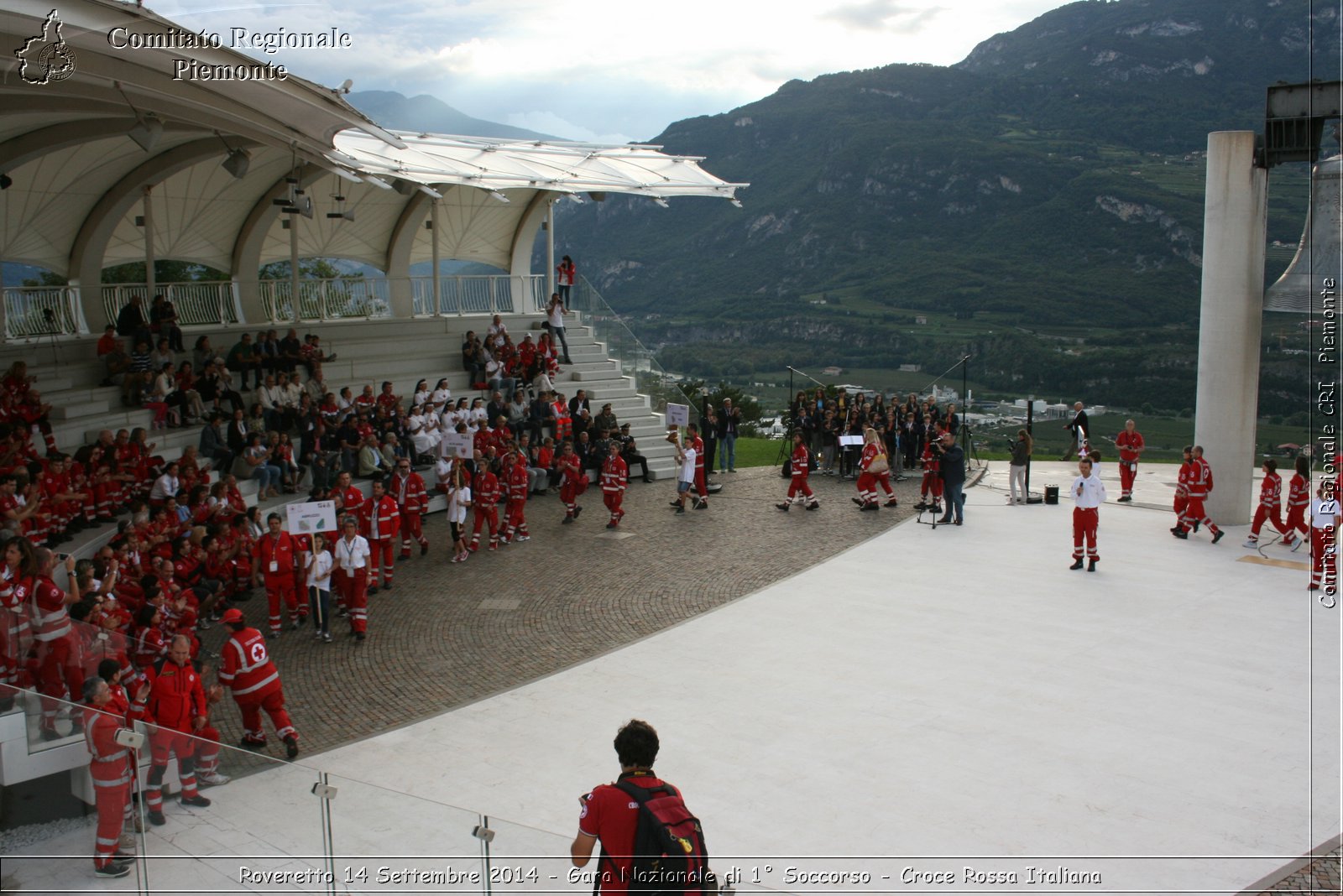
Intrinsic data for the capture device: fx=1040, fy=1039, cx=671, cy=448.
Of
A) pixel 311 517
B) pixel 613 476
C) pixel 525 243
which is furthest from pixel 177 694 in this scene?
pixel 525 243

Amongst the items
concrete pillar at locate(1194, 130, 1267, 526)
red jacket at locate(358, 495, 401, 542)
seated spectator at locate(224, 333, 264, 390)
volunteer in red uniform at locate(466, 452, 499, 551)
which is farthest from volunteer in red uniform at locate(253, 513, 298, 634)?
concrete pillar at locate(1194, 130, 1267, 526)

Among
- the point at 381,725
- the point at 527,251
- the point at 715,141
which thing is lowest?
the point at 381,725

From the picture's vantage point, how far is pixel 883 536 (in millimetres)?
17500

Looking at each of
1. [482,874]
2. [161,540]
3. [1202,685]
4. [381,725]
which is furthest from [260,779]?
[1202,685]

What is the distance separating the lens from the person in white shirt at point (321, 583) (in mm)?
12273

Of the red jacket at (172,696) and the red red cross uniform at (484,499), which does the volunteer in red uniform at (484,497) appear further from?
the red jacket at (172,696)

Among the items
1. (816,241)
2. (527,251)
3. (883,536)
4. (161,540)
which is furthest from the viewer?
(816,241)

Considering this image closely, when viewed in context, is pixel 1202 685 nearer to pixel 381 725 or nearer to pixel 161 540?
pixel 381 725

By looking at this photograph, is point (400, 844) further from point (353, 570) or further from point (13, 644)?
point (353, 570)

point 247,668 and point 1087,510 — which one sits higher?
point 1087,510

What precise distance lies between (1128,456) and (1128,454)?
0.10 feet

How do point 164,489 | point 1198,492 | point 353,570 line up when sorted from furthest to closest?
point 1198,492 → point 164,489 → point 353,570

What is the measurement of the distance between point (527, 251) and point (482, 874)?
2642 cm

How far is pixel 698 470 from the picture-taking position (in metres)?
19.9
